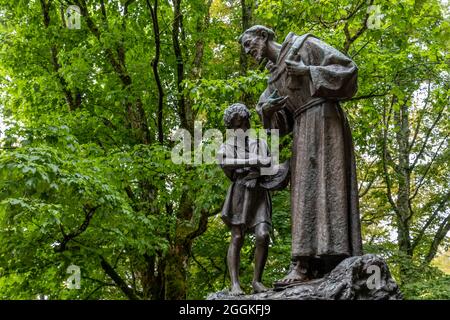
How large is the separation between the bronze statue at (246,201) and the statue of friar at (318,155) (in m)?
0.33

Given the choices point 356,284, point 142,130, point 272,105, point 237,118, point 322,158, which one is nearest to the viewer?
point 356,284

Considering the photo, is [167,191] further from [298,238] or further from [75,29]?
[298,238]

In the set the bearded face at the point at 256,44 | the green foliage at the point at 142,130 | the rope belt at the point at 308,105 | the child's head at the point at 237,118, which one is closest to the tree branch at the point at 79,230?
the green foliage at the point at 142,130

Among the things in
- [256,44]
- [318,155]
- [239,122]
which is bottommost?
[318,155]

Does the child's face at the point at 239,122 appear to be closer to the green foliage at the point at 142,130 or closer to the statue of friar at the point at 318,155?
the statue of friar at the point at 318,155

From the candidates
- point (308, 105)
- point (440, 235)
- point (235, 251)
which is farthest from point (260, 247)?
point (440, 235)

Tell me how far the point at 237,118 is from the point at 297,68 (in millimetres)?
855

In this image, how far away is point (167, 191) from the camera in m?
12.9

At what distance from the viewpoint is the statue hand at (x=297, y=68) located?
5.46 m

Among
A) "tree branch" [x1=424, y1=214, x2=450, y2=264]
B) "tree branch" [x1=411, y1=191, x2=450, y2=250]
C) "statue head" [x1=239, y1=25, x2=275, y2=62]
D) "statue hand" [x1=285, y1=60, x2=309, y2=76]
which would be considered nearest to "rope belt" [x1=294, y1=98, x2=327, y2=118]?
"statue hand" [x1=285, y1=60, x2=309, y2=76]

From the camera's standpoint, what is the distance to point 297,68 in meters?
5.49

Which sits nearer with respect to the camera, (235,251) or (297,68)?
(297,68)

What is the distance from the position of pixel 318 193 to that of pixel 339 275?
0.82m

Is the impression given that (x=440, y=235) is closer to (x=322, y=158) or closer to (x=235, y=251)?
(x=235, y=251)
